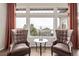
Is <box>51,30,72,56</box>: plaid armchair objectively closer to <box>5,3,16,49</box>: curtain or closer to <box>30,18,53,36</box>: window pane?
<box>30,18,53,36</box>: window pane

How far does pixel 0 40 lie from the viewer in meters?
5.51

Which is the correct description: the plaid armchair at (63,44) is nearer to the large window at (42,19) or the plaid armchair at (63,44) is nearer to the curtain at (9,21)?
the large window at (42,19)

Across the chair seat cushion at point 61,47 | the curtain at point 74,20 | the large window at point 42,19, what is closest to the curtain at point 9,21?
the large window at point 42,19

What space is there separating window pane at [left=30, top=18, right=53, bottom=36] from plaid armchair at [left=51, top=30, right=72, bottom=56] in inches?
57.4

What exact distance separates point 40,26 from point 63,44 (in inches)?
77.9

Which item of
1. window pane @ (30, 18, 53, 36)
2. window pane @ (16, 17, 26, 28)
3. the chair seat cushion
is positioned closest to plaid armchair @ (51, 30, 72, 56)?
the chair seat cushion

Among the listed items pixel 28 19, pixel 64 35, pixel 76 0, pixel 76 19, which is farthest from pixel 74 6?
pixel 76 0

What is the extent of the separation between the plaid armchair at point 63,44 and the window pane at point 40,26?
57.4 inches

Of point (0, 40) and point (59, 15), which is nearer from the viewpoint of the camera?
point (0, 40)

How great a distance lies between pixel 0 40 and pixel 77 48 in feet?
10.6

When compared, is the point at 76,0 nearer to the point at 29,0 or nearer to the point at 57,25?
the point at 29,0

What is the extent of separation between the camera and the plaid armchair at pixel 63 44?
4.09m

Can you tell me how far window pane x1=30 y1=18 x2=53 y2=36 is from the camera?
624 centimetres

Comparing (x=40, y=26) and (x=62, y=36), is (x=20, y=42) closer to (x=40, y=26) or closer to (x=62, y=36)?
(x=62, y=36)
